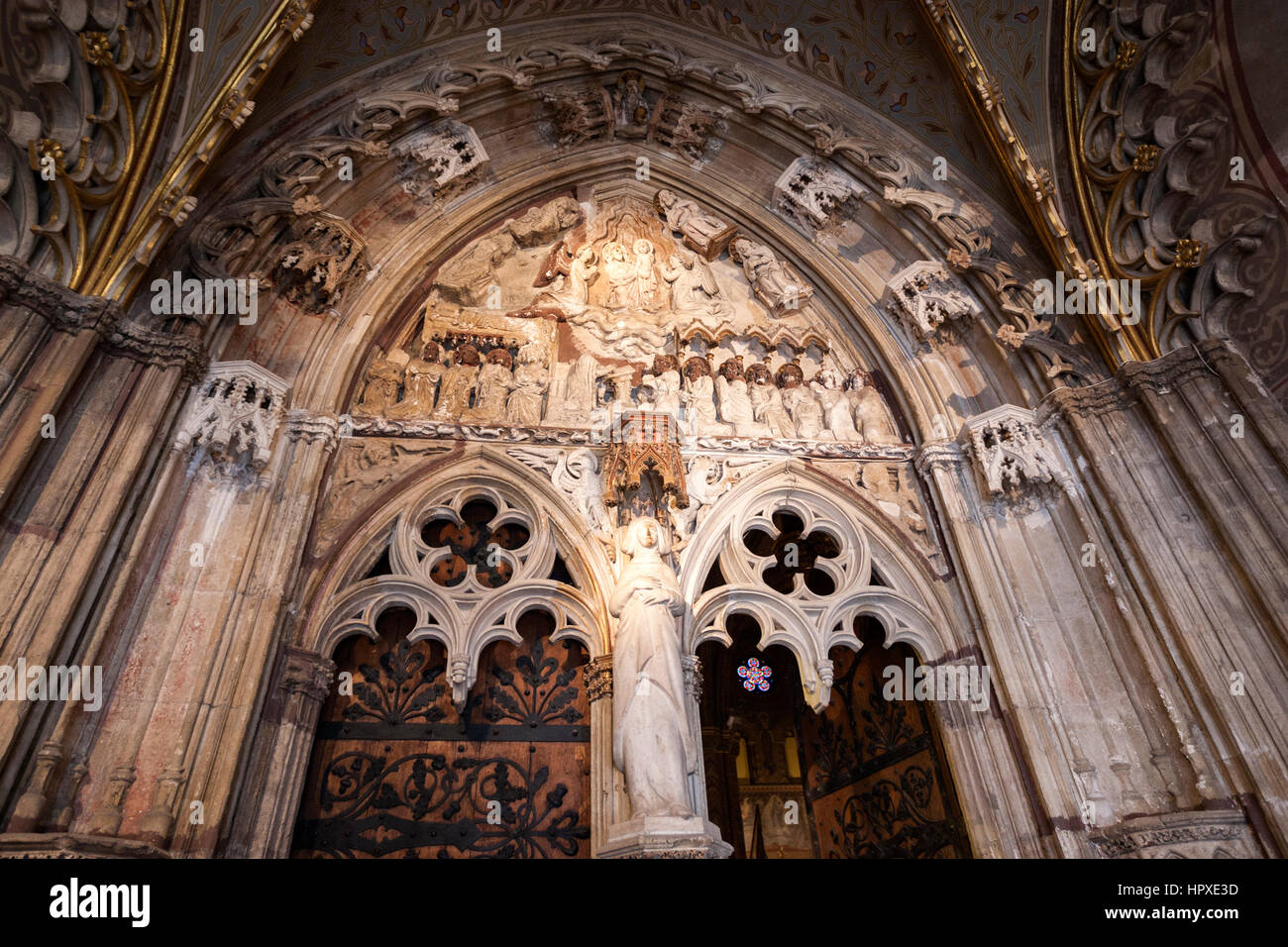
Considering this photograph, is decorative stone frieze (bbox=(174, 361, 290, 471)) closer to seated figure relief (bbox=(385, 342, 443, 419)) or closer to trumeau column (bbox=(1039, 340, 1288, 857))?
seated figure relief (bbox=(385, 342, 443, 419))

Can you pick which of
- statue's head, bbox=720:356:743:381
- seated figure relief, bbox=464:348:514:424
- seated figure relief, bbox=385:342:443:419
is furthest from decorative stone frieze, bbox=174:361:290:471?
statue's head, bbox=720:356:743:381

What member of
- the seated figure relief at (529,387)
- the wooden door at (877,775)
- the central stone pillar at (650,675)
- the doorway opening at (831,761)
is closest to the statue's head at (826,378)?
the central stone pillar at (650,675)

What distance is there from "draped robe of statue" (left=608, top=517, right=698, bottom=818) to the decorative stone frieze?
9.24 feet

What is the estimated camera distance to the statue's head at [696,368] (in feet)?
23.7

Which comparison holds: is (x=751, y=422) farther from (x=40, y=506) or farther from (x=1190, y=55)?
(x=40, y=506)

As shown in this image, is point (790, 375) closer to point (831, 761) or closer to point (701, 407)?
point (701, 407)

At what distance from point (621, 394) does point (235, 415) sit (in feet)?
10.6

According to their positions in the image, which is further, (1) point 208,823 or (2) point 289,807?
(2) point 289,807

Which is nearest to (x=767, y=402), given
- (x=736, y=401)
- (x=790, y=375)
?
(x=736, y=401)

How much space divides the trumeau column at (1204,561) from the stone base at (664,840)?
96.5 inches

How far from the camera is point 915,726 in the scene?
19.9ft

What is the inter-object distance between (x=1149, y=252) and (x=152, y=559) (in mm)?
7425
